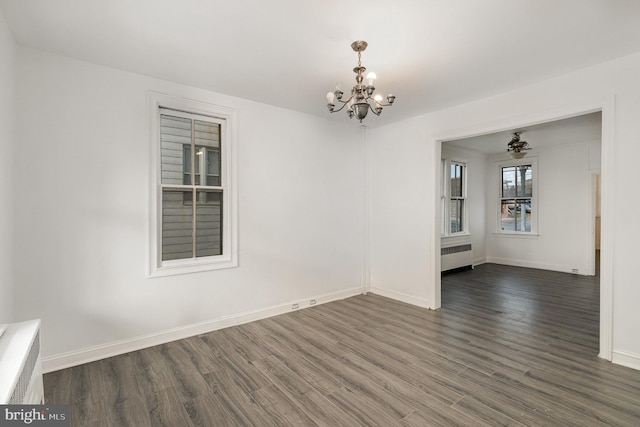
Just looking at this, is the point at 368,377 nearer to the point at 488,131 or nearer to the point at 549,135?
the point at 488,131

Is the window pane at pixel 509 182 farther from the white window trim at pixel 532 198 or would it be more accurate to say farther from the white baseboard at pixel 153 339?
the white baseboard at pixel 153 339

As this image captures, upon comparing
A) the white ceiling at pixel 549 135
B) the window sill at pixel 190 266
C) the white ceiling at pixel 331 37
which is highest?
→ the white ceiling at pixel 549 135

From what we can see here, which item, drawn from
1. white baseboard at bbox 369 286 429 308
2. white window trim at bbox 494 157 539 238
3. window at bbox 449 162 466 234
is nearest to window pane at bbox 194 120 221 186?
white baseboard at bbox 369 286 429 308

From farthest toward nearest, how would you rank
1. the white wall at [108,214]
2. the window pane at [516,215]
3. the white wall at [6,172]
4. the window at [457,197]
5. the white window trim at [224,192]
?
1. the window pane at [516,215]
2. the window at [457,197]
3. the white window trim at [224,192]
4. the white wall at [108,214]
5. the white wall at [6,172]

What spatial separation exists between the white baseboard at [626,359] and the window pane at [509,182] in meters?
5.50

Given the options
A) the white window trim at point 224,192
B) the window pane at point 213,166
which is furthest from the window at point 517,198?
the window pane at point 213,166

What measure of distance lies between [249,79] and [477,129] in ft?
9.44

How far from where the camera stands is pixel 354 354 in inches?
117

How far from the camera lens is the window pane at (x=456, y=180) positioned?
22.9 ft

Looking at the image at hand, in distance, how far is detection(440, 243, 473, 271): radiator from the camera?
21.4ft

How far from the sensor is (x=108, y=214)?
9.67 feet

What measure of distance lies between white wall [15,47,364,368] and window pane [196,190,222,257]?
11.4 inches

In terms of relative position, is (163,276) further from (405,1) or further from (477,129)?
(477,129)

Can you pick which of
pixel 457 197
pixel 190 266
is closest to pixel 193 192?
pixel 190 266
